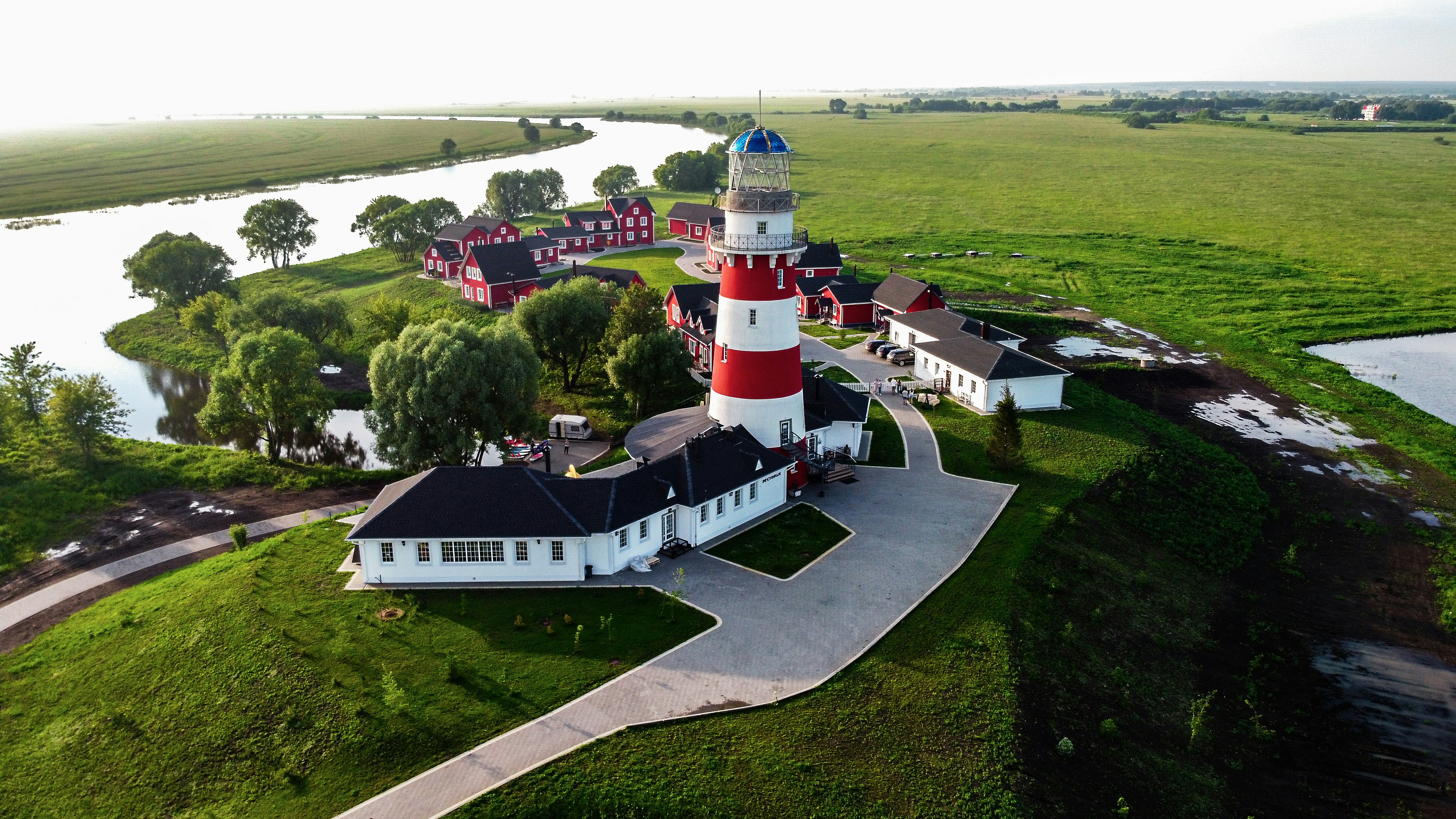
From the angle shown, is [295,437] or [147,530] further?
[295,437]

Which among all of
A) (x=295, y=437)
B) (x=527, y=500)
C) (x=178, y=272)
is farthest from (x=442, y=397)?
(x=178, y=272)

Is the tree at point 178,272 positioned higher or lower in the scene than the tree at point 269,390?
higher

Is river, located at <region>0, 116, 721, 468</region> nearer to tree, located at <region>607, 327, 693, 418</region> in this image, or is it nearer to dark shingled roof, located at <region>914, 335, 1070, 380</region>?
tree, located at <region>607, 327, 693, 418</region>

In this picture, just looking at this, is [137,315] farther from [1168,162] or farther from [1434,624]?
[1168,162]

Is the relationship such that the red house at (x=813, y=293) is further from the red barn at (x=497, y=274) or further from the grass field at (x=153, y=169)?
the grass field at (x=153, y=169)

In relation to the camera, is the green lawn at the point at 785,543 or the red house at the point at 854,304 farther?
the red house at the point at 854,304

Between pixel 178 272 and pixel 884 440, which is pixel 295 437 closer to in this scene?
pixel 178 272

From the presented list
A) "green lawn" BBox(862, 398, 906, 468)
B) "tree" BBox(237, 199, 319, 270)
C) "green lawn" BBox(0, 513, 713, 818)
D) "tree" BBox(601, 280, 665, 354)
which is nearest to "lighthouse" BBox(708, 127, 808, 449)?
"green lawn" BBox(862, 398, 906, 468)

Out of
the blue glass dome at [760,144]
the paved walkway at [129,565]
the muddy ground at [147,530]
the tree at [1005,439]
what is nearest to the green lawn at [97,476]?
the muddy ground at [147,530]
